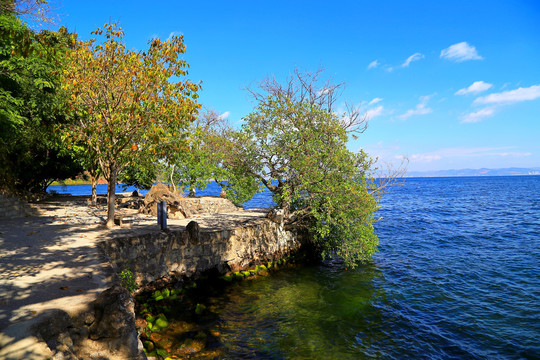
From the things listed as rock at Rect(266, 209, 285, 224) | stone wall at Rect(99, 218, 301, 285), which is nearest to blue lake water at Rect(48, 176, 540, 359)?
stone wall at Rect(99, 218, 301, 285)

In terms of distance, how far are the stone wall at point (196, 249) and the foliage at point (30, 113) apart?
6.34m

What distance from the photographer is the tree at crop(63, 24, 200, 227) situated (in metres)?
13.4

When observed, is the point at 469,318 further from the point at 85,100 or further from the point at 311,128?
the point at 85,100

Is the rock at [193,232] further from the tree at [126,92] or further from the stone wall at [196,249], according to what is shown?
the tree at [126,92]

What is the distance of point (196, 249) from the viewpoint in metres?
15.4

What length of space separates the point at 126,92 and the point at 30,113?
13.2 meters

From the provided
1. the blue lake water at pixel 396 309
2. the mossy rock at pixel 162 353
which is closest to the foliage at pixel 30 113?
the mossy rock at pixel 162 353

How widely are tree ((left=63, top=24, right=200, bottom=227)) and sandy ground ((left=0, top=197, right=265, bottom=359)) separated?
13.4 feet

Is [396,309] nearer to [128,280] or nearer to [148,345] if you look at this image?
[148,345]

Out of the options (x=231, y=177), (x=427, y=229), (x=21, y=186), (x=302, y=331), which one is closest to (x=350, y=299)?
(x=302, y=331)

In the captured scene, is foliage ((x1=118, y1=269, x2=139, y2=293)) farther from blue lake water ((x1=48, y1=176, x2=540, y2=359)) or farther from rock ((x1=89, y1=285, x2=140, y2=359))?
rock ((x1=89, y1=285, x2=140, y2=359))

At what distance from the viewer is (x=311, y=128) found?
780 inches

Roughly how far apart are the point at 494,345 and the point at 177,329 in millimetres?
11372

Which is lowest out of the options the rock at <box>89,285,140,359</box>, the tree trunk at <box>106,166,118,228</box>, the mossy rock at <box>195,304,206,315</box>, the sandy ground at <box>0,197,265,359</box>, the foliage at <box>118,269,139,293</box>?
the mossy rock at <box>195,304,206,315</box>
